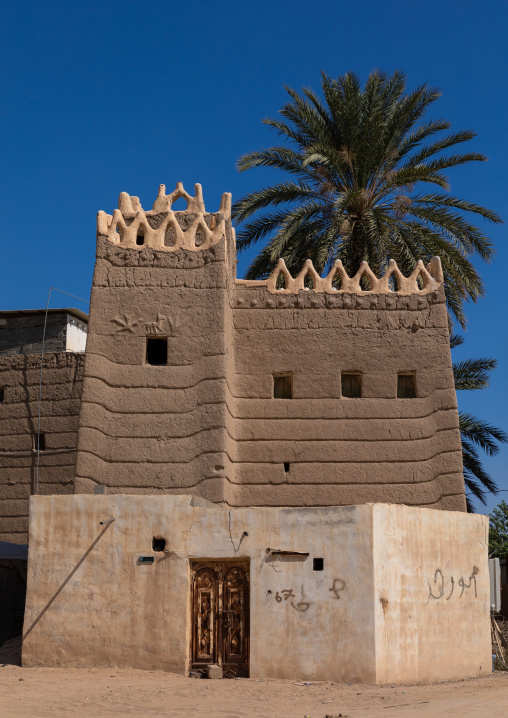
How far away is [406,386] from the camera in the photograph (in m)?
18.3

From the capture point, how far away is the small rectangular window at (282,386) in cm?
1812

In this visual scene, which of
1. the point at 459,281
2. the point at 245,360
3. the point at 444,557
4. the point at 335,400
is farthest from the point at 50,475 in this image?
the point at 459,281

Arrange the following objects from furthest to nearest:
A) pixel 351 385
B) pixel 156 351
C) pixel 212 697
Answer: pixel 351 385
pixel 156 351
pixel 212 697

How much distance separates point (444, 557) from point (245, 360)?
213 inches

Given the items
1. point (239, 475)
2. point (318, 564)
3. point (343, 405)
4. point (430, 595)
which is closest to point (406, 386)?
point (343, 405)

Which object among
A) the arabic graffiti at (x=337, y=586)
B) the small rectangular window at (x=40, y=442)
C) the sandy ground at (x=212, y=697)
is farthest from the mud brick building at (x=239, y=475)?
the sandy ground at (x=212, y=697)

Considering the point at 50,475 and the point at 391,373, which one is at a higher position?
the point at 391,373

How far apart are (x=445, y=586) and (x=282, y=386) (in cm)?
514

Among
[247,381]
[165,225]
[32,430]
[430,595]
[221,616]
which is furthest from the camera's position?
[32,430]

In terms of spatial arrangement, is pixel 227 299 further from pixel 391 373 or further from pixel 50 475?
pixel 50 475

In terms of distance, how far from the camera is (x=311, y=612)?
1339cm

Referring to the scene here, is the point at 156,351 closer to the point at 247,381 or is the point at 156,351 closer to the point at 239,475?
the point at 247,381

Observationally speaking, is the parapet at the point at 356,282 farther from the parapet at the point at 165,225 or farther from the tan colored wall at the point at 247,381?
the parapet at the point at 165,225

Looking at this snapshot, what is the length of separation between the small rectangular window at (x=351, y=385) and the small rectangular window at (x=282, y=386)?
0.99m
